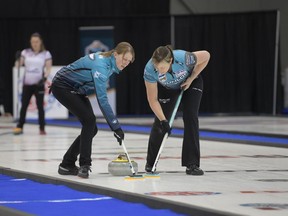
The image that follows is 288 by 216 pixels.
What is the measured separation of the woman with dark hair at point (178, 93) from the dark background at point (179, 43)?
1277cm

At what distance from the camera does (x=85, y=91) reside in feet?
27.7

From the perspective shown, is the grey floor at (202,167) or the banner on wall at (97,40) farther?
the banner on wall at (97,40)

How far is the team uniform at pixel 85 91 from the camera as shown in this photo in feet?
26.1

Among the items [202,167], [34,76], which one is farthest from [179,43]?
[202,167]

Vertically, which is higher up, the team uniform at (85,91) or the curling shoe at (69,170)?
the team uniform at (85,91)

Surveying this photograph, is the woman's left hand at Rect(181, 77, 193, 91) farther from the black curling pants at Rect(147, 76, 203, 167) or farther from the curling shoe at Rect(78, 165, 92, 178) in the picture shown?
the curling shoe at Rect(78, 165, 92, 178)

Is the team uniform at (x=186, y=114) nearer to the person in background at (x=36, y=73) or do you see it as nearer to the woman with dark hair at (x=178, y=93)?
the woman with dark hair at (x=178, y=93)

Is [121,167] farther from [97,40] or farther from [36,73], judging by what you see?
[97,40]

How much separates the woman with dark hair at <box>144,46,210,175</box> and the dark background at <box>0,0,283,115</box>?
12774 millimetres

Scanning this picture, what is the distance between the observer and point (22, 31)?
21.6 m

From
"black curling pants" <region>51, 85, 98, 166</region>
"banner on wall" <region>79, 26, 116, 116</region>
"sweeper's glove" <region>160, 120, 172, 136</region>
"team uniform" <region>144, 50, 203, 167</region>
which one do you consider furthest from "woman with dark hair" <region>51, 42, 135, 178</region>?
"banner on wall" <region>79, 26, 116, 116</region>

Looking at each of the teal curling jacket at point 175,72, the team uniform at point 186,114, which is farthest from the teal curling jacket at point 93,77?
the team uniform at point 186,114

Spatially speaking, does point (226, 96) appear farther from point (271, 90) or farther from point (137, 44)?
point (137, 44)


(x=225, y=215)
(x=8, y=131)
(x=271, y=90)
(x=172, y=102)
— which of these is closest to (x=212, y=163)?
(x=172, y=102)
